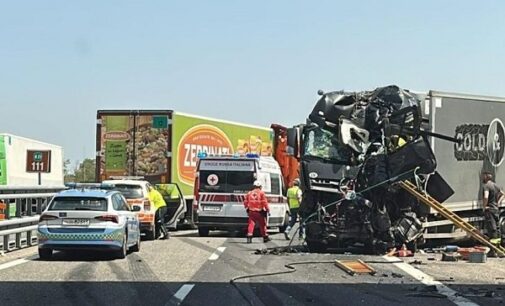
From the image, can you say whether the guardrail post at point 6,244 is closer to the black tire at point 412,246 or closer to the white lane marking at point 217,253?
the white lane marking at point 217,253

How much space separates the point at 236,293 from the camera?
1202 centimetres

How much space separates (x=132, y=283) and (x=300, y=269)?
11.6 feet

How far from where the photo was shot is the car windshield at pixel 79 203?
55.1 ft

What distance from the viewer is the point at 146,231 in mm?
23094

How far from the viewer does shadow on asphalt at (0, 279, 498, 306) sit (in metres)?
11.2

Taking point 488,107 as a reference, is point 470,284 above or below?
below

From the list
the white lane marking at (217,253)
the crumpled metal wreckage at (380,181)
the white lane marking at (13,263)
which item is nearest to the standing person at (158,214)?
the white lane marking at (217,253)

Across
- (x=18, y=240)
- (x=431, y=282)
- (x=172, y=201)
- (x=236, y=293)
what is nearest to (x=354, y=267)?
→ (x=431, y=282)

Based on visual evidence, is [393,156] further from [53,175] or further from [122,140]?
[53,175]

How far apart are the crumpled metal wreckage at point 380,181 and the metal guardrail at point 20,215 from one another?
6.35 meters

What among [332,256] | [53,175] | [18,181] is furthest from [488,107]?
[53,175]

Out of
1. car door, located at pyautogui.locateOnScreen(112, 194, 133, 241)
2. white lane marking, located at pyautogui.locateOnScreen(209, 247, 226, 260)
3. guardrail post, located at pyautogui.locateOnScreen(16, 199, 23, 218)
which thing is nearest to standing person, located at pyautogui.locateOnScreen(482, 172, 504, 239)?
white lane marking, located at pyautogui.locateOnScreen(209, 247, 226, 260)

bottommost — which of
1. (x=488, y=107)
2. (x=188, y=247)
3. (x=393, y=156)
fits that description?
(x=188, y=247)

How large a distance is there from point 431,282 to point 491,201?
6.42m
